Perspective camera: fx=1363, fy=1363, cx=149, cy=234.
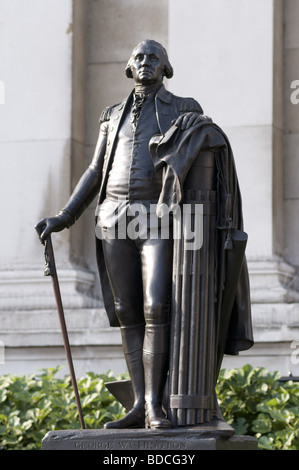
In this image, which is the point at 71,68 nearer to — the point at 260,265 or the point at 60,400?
the point at 260,265

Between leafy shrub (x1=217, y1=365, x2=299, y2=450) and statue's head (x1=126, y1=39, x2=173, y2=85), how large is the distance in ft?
11.4

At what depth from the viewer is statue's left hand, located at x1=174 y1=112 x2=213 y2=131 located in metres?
10.0

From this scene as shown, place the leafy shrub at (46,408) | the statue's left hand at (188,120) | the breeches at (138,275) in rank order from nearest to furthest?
the breeches at (138,275)
the statue's left hand at (188,120)
the leafy shrub at (46,408)

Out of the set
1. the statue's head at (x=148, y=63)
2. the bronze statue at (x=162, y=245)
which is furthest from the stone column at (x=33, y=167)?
the statue's head at (x=148, y=63)

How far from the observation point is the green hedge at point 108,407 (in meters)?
12.4

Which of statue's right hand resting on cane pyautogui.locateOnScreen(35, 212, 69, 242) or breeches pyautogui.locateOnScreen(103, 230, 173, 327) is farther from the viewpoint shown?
statue's right hand resting on cane pyautogui.locateOnScreen(35, 212, 69, 242)

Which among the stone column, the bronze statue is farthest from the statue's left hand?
the stone column

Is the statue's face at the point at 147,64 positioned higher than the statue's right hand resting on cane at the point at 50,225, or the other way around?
the statue's face at the point at 147,64

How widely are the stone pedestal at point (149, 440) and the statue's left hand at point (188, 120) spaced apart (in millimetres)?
2195

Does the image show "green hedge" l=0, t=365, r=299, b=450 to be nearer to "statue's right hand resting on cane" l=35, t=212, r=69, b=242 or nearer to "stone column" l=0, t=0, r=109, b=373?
"stone column" l=0, t=0, r=109, b=373

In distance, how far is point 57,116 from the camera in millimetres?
15141

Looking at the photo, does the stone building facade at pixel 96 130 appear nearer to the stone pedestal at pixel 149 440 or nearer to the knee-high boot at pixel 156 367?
the knee-high boot at pixel 156 367

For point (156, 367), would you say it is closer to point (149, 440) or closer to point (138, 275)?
point (149, 440)

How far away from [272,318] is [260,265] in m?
0.60
